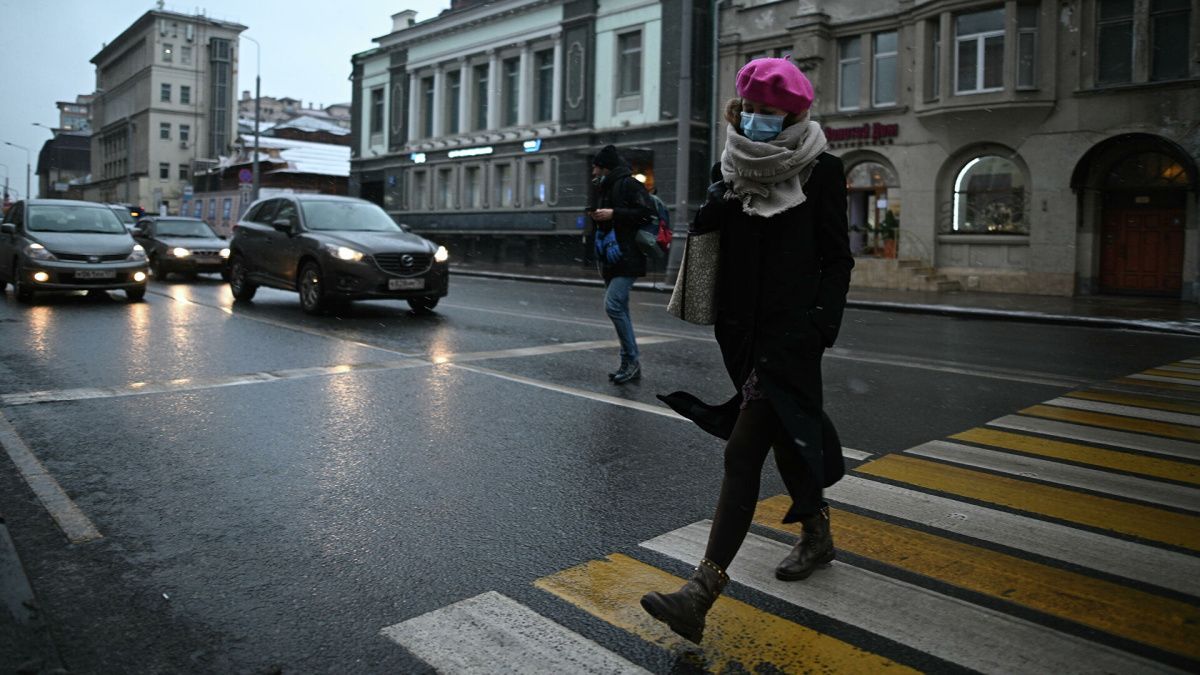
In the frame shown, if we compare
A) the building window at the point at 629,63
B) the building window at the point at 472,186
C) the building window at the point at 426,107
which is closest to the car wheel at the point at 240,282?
the building window at the point at 629,63

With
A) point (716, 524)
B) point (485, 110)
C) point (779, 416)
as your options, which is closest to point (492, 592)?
point (716, 524)

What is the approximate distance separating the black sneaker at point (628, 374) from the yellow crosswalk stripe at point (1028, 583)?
12.5 ft

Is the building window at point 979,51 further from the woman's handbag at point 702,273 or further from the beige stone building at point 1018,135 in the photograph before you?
the woman's handbag at point 702,273

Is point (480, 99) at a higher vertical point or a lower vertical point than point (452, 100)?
lower

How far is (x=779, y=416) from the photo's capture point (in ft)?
10.2

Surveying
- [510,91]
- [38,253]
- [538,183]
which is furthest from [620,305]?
[510,91]

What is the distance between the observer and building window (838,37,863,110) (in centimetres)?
2686

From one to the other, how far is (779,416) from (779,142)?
3.05 feet

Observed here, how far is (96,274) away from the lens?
1428 cm

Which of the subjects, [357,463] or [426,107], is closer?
[357,463]

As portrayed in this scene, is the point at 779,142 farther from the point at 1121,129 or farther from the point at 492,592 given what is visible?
the point at 1121,129

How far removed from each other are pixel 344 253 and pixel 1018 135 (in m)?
17.7

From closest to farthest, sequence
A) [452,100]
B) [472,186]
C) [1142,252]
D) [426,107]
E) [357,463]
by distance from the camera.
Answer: [357,463]
[1142,252]
[472,186]
[452,100]
[426,107]

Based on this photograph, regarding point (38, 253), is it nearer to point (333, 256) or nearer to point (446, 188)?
point (333, 256)
